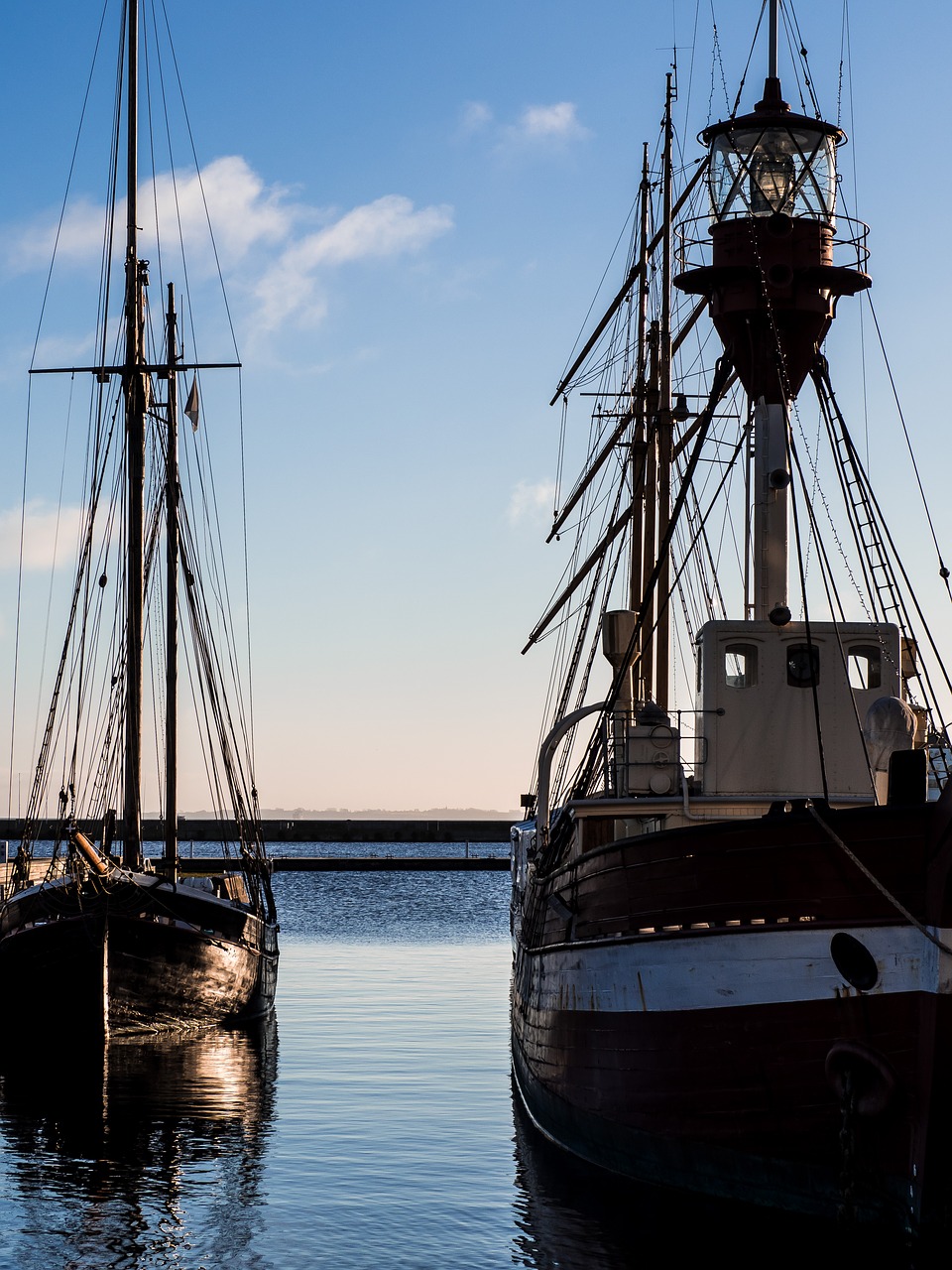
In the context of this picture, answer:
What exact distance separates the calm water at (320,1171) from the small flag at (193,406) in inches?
581

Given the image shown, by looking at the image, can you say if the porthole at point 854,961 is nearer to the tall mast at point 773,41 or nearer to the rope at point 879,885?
the rope at point 879,885

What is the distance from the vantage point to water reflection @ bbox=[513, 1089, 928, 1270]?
15938 mm

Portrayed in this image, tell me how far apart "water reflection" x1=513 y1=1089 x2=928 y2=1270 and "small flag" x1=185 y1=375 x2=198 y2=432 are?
82.2 ft

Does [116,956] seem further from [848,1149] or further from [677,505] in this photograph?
[848,1149]

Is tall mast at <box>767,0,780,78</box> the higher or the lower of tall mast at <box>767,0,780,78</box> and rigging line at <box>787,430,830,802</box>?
the higher

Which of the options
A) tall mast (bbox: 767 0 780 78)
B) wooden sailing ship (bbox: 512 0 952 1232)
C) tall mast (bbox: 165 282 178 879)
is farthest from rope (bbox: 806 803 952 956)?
tall mast (bbox: 165 282 178 879)

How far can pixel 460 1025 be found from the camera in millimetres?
36812

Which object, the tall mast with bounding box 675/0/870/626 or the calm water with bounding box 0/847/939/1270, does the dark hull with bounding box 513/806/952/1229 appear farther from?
the tall mast with bounding box 675/0/870/626

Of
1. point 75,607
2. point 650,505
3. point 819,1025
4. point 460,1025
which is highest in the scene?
point 650,505

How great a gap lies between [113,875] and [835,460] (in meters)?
16.2

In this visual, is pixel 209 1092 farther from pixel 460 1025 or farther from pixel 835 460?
pixel 835 460

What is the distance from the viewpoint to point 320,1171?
2086 centimetres

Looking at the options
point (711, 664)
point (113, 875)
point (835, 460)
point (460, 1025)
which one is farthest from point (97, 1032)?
point (835, 460)

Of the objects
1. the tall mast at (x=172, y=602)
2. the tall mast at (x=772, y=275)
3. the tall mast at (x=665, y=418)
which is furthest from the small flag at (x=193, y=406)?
the tall mast at (x=772, y=275)
